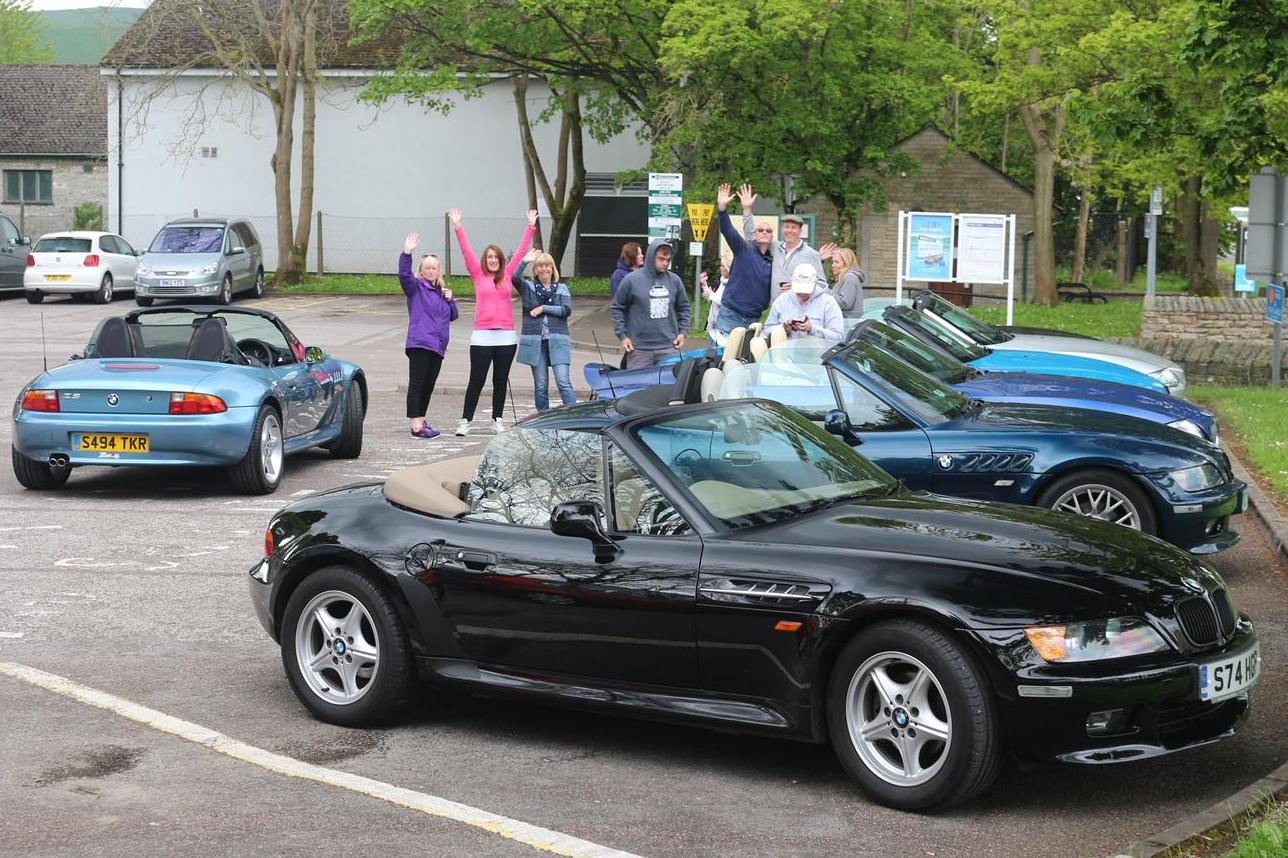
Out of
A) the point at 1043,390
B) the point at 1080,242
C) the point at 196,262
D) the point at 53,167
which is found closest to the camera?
the point at 1043,390

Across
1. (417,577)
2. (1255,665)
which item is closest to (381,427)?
(417,577)

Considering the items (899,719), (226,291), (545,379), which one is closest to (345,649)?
(899,719)

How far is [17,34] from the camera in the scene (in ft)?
343

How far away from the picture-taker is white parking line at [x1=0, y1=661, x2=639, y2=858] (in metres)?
5.30

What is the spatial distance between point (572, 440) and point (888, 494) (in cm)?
126

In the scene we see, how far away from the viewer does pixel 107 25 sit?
4253 centimetres

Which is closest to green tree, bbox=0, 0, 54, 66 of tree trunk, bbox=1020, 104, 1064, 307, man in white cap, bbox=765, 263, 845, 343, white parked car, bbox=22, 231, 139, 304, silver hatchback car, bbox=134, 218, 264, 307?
white parked car, bbox=22, 231, 139, 304

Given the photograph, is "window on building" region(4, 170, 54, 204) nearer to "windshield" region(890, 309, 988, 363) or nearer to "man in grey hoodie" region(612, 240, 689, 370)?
"man in grey hoodie" region(612, 240, 689, 370)

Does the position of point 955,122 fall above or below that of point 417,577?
above

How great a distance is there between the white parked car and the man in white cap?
27.8 m

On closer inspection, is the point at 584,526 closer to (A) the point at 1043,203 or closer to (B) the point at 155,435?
(B) the point at 155,435

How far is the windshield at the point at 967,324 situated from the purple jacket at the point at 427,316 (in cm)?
461

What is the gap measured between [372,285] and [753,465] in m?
38.5

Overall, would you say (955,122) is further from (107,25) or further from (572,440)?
(572,440)
